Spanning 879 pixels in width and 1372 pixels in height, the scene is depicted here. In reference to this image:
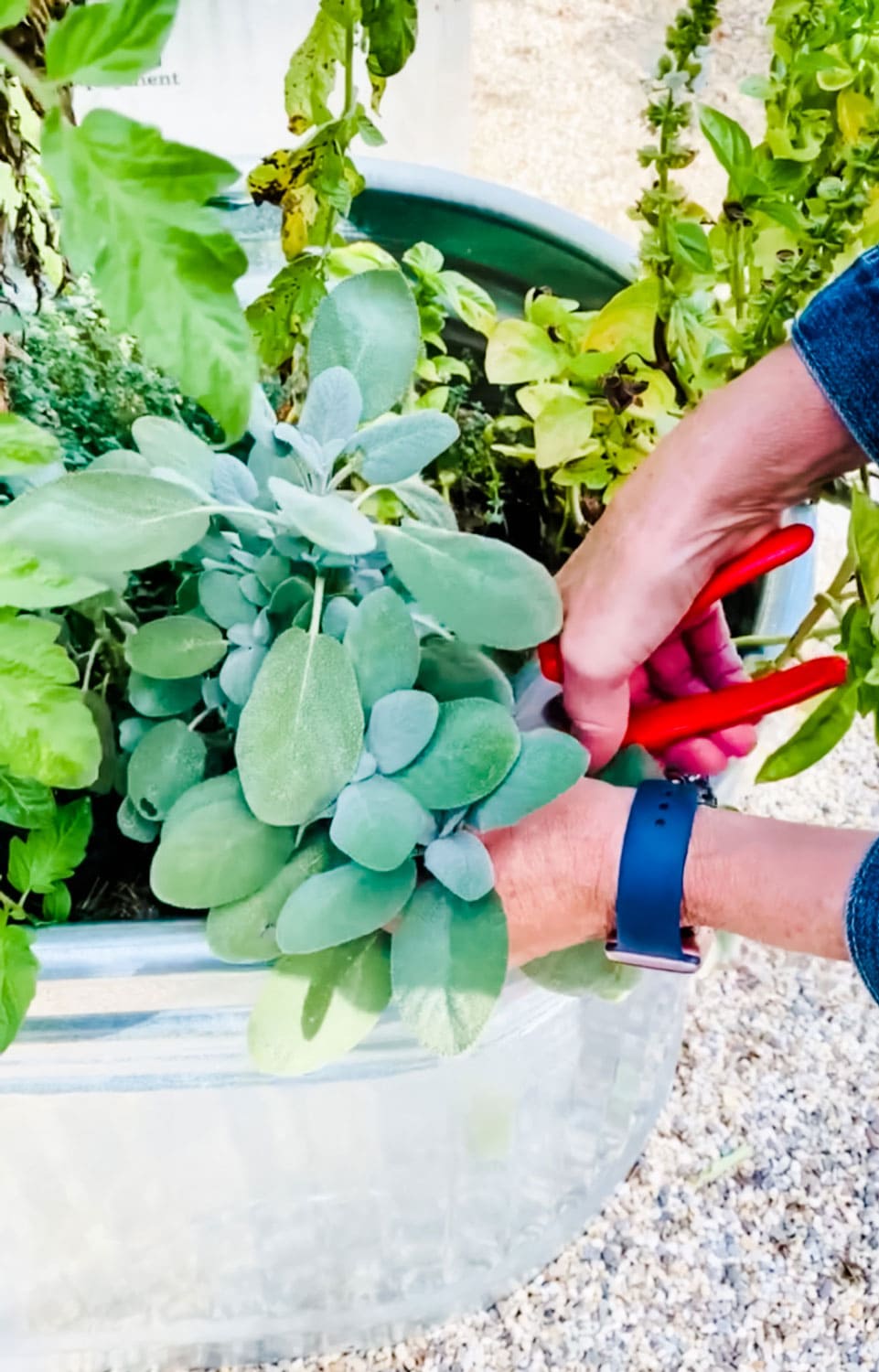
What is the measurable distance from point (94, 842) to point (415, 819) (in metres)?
0.22

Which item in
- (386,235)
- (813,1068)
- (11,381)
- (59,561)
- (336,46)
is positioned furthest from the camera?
(813,1068)

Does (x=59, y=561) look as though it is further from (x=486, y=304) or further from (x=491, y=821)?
(x=486, y=304)

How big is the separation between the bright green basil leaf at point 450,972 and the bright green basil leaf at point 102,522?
5.9 inches

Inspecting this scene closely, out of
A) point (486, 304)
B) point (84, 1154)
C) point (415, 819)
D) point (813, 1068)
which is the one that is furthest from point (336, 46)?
point (813, 1068)

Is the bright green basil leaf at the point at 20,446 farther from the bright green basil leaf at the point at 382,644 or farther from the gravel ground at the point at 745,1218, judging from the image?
the gravel ground at the point at 745,1218

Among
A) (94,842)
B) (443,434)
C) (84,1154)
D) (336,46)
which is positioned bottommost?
(84,1154)

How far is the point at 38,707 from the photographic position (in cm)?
Result: 34

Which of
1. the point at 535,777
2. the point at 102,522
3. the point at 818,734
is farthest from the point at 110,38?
the point at 818,734

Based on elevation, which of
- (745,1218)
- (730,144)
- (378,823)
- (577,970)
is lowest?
(745,1218)

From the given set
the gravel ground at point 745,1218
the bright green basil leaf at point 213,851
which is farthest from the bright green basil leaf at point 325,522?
the gravel ground at point 745,1218

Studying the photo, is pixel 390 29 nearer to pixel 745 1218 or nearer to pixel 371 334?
pixel 371 334

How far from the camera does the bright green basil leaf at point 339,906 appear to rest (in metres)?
0.36

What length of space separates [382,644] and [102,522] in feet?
0.30

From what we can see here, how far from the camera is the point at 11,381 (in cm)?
54
